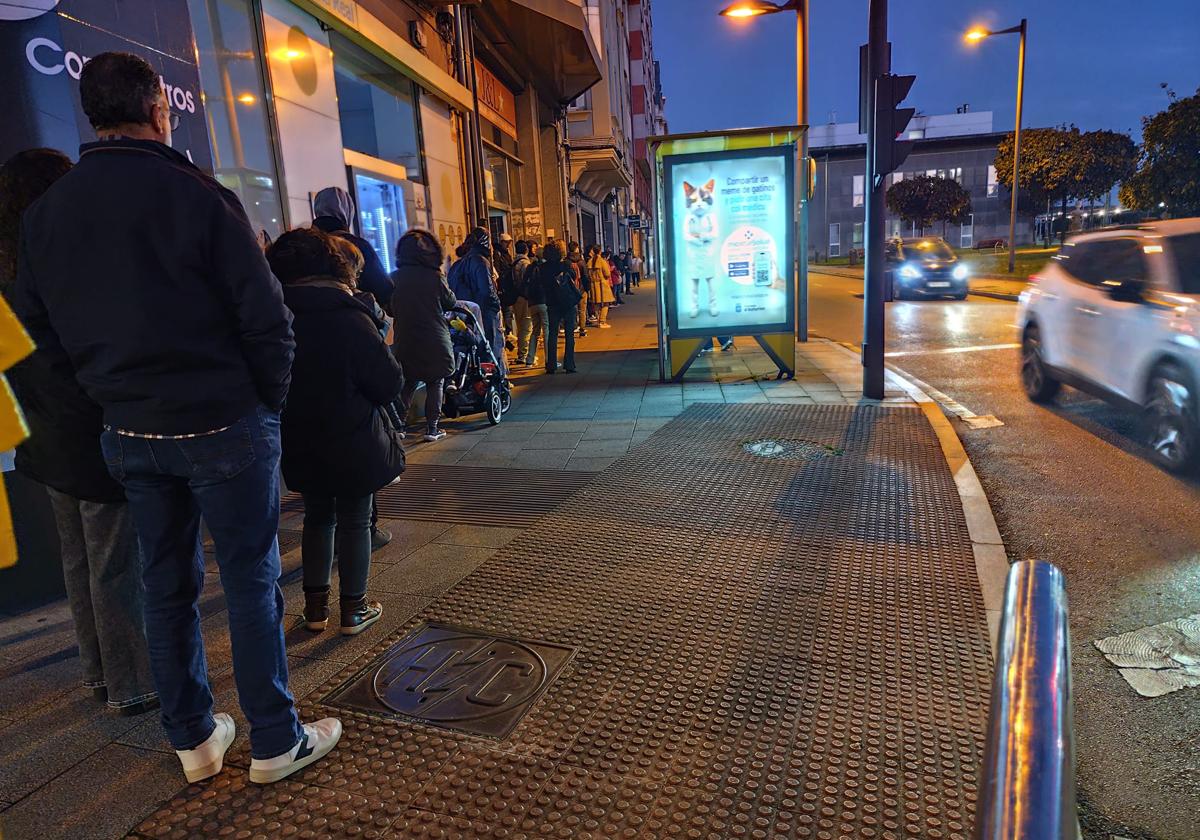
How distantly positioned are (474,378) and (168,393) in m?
5.91

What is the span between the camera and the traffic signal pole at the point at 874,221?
7.93 m

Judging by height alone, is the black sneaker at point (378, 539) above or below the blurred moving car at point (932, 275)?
below

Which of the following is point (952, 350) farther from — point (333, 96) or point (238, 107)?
point (238, 107)

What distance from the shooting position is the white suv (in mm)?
5727

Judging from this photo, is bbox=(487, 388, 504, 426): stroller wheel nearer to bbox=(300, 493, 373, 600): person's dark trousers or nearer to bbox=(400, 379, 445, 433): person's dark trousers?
bbox=(400, 379, 445, 433): person's dark trousers

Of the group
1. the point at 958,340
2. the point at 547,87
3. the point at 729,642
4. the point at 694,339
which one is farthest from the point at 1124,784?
the point at 547,87

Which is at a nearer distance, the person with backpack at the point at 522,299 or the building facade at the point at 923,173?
the person with backpack at the point at 522,299

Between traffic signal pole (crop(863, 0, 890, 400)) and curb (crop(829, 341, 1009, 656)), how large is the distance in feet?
2.63

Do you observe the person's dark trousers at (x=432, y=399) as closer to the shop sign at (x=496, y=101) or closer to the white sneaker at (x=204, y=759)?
the white sneaker at (x=204, y=759)

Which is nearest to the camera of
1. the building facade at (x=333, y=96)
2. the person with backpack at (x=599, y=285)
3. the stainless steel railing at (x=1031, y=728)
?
the stainless steel railing at (x=1031, y=728)

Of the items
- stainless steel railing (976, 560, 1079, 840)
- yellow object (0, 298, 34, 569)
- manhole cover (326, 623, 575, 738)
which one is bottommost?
manhole cover (326, 623, 575, 738)

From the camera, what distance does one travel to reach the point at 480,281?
9422 millimetres

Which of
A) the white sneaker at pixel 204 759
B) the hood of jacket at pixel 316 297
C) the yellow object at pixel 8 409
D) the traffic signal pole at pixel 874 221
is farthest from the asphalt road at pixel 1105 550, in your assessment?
the hood of jacket at pixel 316 297

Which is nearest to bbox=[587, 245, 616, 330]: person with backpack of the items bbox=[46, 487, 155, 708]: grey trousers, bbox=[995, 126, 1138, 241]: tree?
bbox=[46, 487, 155, 708]: grey trousers
